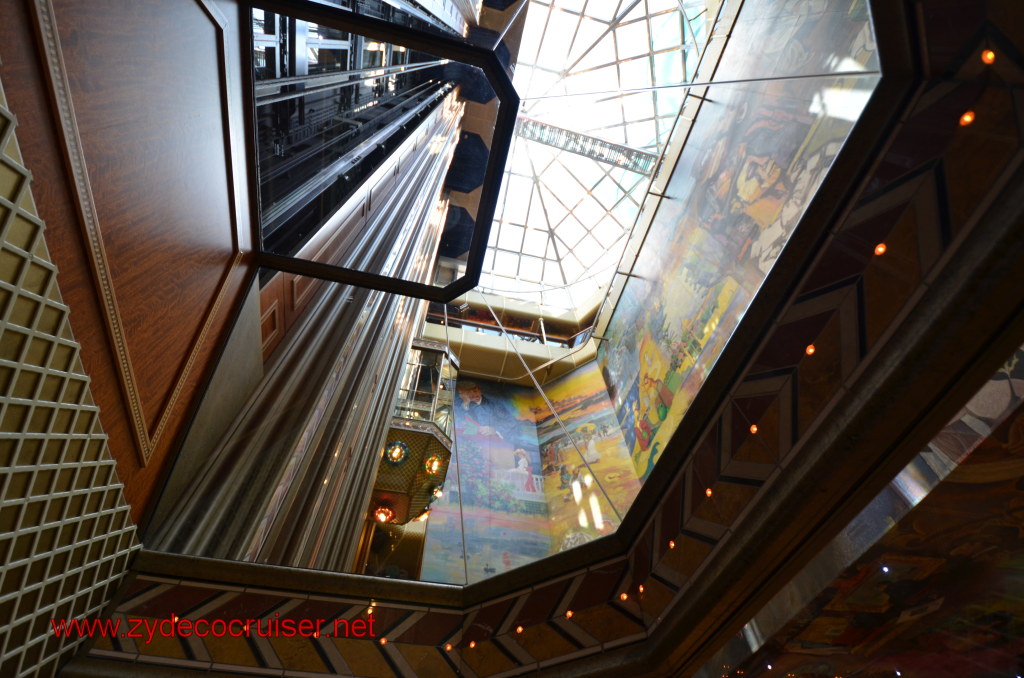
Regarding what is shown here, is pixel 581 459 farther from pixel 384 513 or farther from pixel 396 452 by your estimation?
pixel 384 513

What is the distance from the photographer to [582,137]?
1565 cm

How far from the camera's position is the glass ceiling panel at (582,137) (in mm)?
15094

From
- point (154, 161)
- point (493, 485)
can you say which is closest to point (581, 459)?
point (493, 485)

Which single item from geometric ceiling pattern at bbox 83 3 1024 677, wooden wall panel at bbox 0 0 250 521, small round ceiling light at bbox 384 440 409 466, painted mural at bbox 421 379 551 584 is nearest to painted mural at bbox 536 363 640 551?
painted mural at bbox 421 379 551 584

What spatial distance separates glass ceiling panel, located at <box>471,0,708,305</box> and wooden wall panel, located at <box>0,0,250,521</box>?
42.8 ft

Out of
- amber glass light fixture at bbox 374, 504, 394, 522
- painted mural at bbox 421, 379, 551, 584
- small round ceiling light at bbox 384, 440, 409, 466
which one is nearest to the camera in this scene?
amber glass light fixture at bbox 374, 504, 394, 522

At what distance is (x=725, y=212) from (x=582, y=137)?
26.0 ft

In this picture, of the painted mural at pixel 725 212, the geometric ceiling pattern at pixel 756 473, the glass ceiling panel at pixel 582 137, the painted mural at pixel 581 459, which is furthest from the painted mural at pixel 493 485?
the glass ceiling panel at pixel 582 137

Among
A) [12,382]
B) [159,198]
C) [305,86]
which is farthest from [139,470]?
[305,86]

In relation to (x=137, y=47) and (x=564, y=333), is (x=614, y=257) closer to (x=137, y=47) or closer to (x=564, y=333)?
(x=564, y=333)

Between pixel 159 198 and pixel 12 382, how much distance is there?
90 centimetres

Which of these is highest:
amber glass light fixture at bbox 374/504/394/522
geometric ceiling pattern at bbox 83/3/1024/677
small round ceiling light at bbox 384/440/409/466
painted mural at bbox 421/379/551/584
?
geometric ceiling pattern at bbox 83/3/1024/677

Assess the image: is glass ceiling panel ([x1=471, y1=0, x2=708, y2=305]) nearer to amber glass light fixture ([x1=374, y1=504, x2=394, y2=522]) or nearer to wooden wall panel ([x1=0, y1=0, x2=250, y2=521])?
amber glass light fixture ([x1=374, y1=504, x2=394, y2=522])

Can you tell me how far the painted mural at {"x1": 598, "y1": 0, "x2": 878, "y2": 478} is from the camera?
21.6ft
